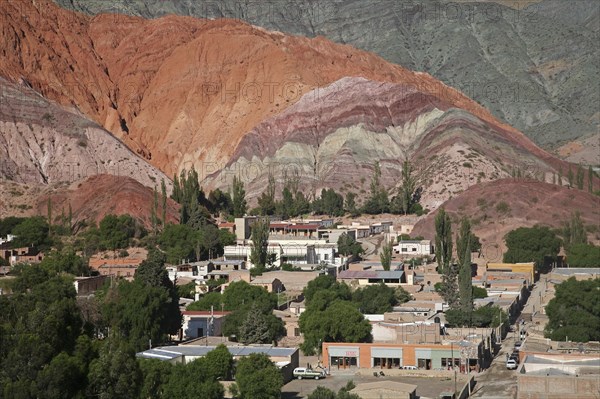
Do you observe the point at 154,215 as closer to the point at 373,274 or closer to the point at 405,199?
the point at 373,274

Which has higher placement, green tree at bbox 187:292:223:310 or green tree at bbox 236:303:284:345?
green tree at bbox 187:292:223:310

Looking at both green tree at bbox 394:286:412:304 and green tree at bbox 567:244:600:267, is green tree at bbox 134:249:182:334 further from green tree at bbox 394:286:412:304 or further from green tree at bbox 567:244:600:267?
green tree at bbox 567:244:600:267

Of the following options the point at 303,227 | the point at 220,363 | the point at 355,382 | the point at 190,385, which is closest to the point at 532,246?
the point at 303,227

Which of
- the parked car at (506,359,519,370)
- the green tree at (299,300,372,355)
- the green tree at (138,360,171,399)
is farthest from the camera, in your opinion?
the green tree at (299,300,372,355)

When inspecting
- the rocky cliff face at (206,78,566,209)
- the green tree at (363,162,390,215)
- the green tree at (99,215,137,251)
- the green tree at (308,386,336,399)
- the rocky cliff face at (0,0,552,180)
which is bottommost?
the green tree at (308,386,336,399)

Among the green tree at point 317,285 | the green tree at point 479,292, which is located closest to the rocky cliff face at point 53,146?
the green tree at point 317,285

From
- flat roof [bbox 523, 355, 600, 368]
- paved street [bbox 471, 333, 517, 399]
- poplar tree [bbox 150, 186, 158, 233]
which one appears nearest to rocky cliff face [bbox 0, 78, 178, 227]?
poplar tree [bbox 150, 186, 158, 233]
